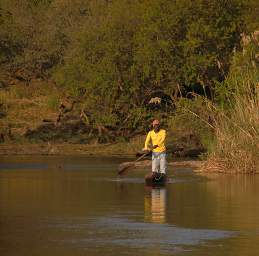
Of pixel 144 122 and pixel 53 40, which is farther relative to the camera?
pixel 53 40

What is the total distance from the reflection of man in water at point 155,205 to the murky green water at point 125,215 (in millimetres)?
18

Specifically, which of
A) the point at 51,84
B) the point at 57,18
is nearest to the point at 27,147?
the point at 51,84

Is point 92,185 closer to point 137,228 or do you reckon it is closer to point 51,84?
point 137,228

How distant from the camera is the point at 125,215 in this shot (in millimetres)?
21250

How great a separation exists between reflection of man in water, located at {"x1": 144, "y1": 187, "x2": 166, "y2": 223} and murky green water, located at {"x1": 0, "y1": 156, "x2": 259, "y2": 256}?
0.06 feet

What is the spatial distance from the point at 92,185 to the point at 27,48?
37.7 metres

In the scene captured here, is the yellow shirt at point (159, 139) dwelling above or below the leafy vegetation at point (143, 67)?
below

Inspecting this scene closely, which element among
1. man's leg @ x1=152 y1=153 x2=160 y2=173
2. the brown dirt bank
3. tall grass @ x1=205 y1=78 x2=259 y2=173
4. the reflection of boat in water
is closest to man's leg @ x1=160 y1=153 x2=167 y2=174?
man's leg @ x1=152 y1=153 x2=160 y2=173

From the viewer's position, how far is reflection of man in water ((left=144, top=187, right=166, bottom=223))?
67.6ft

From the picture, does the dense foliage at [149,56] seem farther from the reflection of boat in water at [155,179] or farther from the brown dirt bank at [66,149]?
the reflection of boat in water at [155,179]

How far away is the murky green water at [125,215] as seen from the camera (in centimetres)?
1627

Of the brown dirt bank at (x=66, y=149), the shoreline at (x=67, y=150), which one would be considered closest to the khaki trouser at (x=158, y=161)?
the shoreline at (x=67, y=150)

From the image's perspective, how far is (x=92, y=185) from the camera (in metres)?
30.1

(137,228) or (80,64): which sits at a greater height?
(80,64)
